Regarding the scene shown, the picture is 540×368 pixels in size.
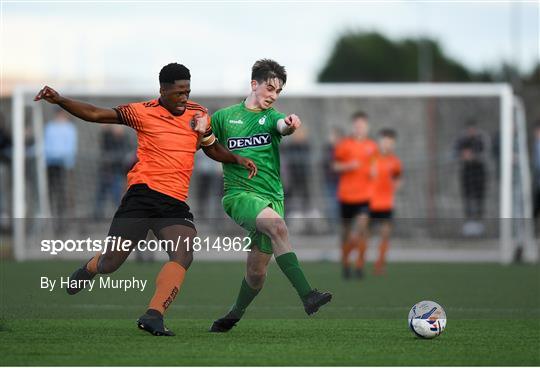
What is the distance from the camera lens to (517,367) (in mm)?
7711

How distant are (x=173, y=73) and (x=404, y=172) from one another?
1434cm

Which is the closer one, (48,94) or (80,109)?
(48,94)

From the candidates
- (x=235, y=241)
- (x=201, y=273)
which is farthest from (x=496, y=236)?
(x=235, y=241)

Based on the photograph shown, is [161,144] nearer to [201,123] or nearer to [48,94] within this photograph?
[201,123]

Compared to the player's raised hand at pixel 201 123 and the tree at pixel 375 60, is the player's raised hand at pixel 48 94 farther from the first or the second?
the tree at pixel 375 60

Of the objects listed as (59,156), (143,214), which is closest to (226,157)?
(143,214)

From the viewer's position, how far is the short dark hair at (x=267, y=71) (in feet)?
31.6

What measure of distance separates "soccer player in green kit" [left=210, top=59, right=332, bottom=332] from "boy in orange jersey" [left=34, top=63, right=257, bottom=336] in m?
0.42

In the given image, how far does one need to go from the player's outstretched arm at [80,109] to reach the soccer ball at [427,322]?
2.76m

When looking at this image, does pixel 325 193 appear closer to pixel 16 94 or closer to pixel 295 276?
pixel 16 94

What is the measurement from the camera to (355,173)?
17.8 m

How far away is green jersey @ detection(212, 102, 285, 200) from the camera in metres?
9.67

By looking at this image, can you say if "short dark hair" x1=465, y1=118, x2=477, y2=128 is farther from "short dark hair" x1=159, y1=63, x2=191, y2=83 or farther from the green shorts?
"short dark hair" x1=159, y1=63, x2=191, y2=83

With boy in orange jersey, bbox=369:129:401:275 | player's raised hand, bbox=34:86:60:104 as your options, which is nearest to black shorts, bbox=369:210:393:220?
boy in orange jersey, bbox=369:129:401:275
